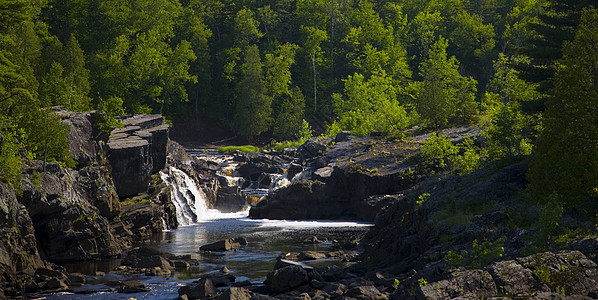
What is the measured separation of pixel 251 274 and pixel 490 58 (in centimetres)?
9612

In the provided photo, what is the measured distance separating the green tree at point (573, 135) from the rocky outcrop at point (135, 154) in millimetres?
37927

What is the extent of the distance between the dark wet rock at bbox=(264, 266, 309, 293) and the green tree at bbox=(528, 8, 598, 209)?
1258 cm

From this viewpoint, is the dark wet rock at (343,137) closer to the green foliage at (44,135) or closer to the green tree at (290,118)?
the green tree at (290,118)

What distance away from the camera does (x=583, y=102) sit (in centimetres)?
3203

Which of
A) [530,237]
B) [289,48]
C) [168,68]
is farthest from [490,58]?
[530,237]

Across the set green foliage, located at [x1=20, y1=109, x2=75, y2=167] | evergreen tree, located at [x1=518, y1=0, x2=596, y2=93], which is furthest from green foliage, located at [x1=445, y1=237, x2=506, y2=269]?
green foliage, located at [x1=20, y1=109, x2=75, y2=167]

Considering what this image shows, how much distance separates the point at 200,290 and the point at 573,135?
784 inches

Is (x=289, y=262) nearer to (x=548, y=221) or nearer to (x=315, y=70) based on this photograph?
(x=548, y=221)

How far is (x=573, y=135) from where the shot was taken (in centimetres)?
3169

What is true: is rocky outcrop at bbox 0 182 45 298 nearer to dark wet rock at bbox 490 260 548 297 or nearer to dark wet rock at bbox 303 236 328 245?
dark wet rock at bbox 303 236 328 245

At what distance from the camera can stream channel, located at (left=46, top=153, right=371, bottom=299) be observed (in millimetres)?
37781

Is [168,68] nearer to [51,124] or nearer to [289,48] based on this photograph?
[289,48]

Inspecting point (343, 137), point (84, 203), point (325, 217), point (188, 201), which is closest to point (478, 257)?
point (84, 203)

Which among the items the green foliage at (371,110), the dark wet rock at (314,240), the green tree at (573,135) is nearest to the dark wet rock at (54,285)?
the dark wet rock at (314,240)
